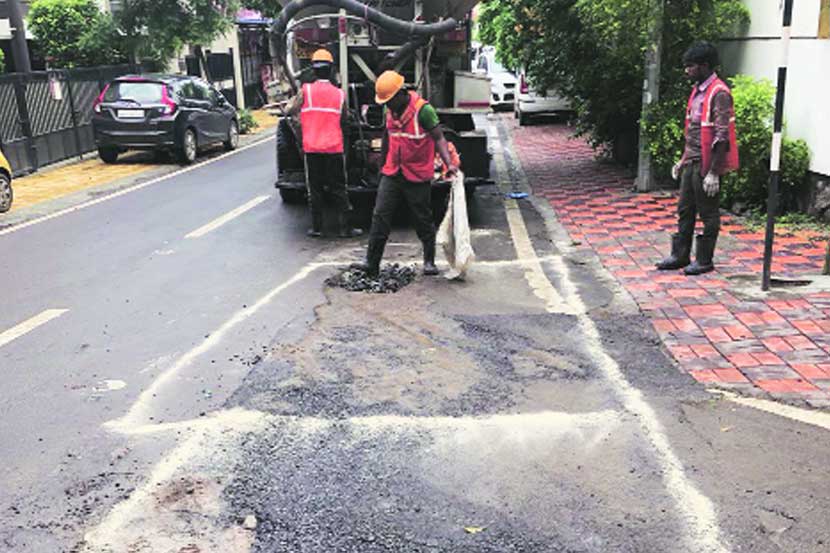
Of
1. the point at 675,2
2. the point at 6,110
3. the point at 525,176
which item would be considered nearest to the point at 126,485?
the point at 675,2

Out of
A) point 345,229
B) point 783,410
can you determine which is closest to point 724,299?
point 783,410

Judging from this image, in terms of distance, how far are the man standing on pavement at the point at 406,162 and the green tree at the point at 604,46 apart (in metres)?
3.99

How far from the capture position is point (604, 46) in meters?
11.2

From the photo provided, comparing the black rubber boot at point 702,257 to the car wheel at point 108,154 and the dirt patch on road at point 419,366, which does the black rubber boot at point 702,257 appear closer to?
the dirt patch on road at point 419,366

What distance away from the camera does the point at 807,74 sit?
872 cm

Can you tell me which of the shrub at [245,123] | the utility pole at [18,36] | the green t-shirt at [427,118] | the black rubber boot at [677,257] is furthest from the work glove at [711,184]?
the shrub at [245,123]

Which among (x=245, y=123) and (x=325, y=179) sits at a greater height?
(x=325, y=179)

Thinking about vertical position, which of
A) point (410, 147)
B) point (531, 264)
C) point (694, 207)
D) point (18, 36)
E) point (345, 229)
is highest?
point (18, 36)

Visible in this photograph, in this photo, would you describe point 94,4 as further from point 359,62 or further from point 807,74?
point 807,74

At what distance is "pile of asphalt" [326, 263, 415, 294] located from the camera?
22.5 feet

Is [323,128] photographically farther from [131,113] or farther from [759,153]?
[131,113]

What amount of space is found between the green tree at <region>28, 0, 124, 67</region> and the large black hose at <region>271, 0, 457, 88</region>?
11.0m

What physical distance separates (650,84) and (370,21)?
3.81m

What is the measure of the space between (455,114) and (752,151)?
3477 millimetres
